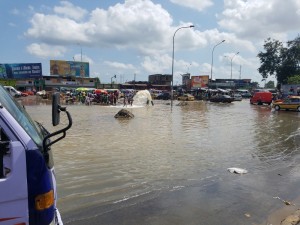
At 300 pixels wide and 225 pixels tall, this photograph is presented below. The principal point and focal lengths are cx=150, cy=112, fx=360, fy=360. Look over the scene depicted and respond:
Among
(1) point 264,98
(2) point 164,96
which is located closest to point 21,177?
(1) point 264,98

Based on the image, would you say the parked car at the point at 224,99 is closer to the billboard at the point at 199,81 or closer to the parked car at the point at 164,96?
the parked car at the point at 164,96

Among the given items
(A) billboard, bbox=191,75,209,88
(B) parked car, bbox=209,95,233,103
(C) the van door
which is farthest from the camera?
(A) billboard, bbox=191,75,209,88

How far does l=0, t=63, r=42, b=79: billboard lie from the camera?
76562mm

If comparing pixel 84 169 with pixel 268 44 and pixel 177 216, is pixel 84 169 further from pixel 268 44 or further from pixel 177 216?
pixel 268 44

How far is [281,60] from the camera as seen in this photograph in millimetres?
81750

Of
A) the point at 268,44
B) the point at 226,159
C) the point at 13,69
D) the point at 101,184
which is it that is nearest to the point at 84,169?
the point at 101,184

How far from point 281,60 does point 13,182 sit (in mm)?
85713

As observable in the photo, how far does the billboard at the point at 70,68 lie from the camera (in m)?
92.9

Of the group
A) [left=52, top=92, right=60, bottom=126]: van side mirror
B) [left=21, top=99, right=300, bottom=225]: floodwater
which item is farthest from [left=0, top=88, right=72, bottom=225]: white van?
[left=21, top=99, right=300, bottom=225]: floodwater

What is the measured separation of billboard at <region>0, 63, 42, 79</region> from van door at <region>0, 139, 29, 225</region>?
77239mm

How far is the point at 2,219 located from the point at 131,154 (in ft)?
26.8

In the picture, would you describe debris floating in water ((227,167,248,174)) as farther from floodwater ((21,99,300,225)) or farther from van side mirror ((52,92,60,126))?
van side mirror ((52,92,60,126))

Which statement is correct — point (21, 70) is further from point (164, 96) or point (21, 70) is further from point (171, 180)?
point (171, 180)

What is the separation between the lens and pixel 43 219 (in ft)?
9.61
